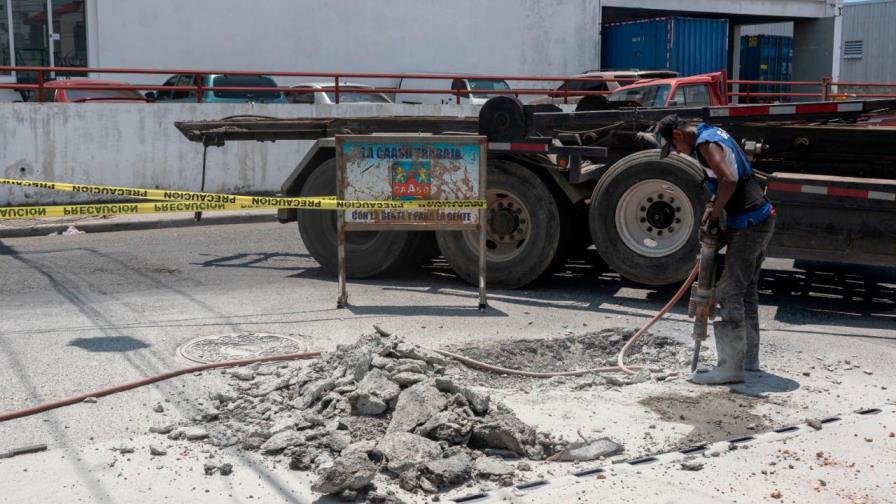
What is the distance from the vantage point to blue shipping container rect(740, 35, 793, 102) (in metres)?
34.3

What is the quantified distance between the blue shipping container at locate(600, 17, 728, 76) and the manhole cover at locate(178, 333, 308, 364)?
23.3 metres

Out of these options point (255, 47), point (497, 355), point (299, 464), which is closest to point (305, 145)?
point (255, 47)

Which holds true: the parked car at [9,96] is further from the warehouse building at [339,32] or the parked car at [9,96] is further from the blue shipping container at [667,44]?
the blue shipping container at [667,44]

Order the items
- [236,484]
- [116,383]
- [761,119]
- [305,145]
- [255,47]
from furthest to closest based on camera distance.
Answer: [255,47], [305,145], [761,119], [116,383], [236,484]

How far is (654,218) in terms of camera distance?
9766 mm

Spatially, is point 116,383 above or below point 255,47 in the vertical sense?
below

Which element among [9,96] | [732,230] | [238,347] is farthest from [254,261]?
[9,96]

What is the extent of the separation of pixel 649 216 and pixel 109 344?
4.84 m

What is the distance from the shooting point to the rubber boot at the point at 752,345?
7285 mm

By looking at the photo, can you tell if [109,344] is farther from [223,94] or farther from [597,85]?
[597,85]

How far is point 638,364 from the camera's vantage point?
7488 mm

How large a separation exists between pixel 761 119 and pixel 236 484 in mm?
6491

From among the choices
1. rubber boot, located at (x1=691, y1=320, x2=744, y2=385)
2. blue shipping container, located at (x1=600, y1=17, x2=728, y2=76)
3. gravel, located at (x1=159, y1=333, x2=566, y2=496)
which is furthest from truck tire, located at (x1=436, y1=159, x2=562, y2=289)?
blue shipping container, located at (x1=600, y1=17, x2=728, y2=76)

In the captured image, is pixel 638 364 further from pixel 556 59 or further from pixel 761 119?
pixel 556 59
